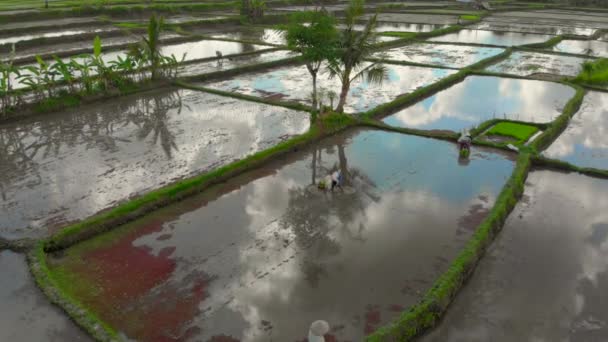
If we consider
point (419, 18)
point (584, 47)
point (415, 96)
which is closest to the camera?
point (415, 96)

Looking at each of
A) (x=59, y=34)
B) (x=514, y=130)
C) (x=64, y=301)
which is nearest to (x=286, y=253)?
(x=64, y=301)

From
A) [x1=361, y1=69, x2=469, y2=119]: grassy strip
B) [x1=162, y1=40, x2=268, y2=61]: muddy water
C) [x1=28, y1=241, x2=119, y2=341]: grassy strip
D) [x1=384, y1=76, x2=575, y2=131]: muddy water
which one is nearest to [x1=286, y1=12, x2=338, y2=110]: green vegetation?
[x1=361, y1=69, x2=469, y2=119]: grassy strip

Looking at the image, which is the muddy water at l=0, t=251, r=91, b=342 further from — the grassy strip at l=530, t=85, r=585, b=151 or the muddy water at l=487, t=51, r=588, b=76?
the muddy water at l=487, t=51, r=588, b=76

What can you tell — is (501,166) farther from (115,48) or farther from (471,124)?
(115,48)

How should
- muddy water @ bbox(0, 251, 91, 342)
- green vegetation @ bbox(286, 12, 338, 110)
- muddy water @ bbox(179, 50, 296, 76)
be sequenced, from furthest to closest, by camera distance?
muddy water @ bbox(179, 50, 296, 76)
green vegetation @ bbox(286, 12, 338, 110)
muddy water @ bbox(0, 251, 91, 342)

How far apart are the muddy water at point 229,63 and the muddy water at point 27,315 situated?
11835mm

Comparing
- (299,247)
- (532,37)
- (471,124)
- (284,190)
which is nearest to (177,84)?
(284,190)

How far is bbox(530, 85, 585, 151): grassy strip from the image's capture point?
38.1 feet

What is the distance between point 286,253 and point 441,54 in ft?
59.5

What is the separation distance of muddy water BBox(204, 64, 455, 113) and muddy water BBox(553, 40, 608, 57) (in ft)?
29.4

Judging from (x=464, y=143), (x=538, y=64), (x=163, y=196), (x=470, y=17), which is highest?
(x=470, y=17)

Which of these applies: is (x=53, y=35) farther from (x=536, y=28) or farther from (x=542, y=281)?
(x=536, y=28)

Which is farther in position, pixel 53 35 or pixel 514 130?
pixel 53 35

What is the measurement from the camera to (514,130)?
12391 mm
